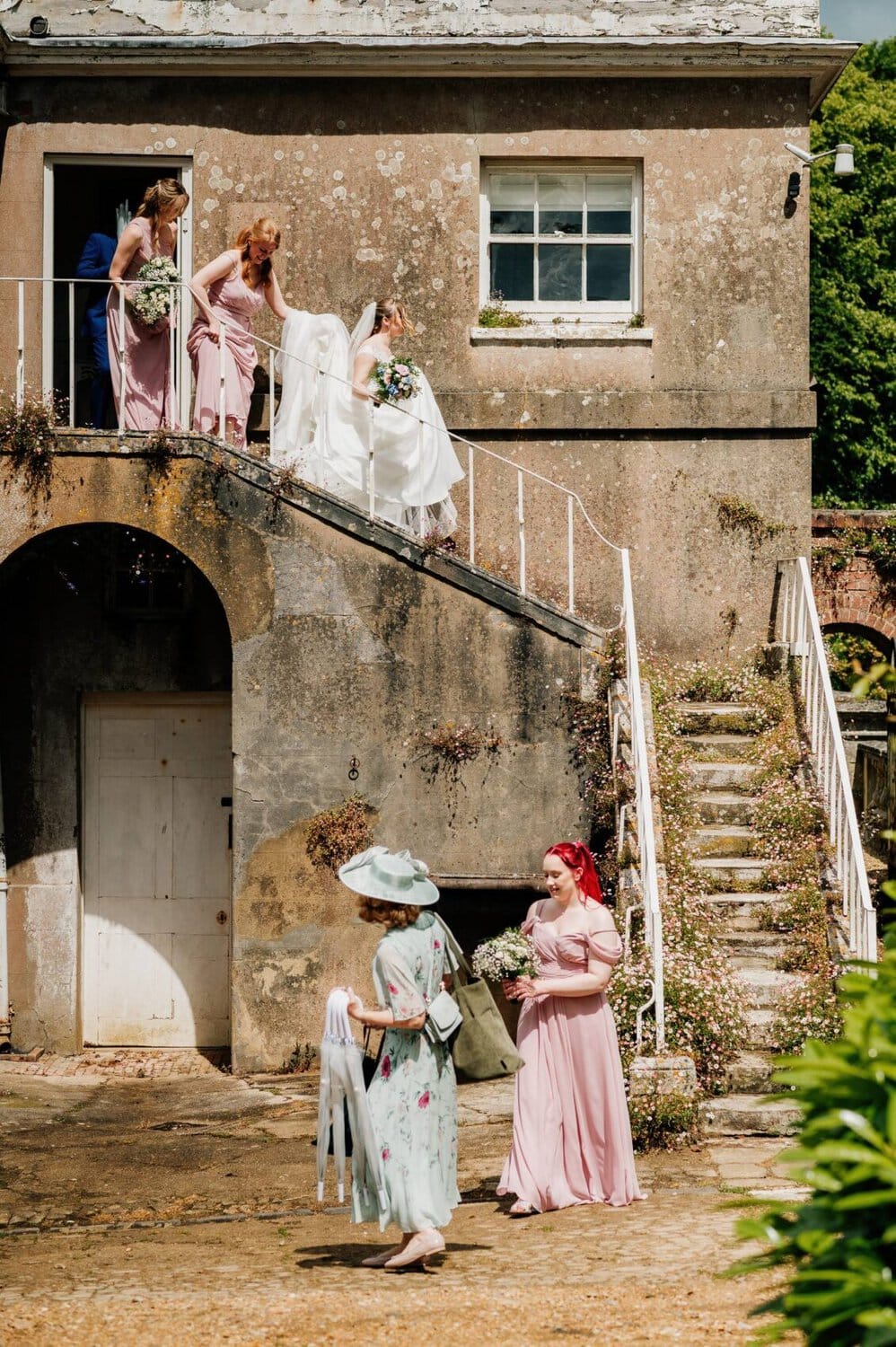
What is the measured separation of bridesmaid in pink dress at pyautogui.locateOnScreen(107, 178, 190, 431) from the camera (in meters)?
11.7

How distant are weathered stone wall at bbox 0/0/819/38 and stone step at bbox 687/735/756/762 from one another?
5.46m

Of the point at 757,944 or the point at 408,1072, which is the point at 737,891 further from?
the point at 408,1072

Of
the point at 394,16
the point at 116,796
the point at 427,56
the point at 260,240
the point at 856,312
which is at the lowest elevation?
the point at 116,796

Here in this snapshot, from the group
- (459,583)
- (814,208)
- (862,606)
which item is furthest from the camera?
(814,208)

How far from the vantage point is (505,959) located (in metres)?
7.66

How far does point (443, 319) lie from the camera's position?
12.9 metres

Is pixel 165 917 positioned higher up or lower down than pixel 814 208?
lower down

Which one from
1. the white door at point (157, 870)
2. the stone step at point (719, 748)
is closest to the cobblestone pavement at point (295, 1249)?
the white door at point (157, 870)

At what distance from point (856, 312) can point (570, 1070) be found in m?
21.3

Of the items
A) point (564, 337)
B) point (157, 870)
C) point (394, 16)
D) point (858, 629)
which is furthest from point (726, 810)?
point (394, 16)

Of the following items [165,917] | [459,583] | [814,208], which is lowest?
[165,917]

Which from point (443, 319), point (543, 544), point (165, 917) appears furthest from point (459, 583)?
point (165, 917)

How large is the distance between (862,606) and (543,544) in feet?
11.5

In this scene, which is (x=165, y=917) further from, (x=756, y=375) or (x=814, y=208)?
(x=814, y=208)
